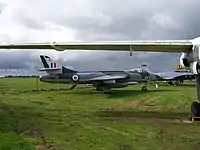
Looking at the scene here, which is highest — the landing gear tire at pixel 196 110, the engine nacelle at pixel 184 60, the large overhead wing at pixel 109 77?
the engine nacelle at pixel 184 60

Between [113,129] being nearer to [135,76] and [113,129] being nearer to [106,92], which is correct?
[106,92]

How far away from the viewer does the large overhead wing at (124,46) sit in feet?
39.8

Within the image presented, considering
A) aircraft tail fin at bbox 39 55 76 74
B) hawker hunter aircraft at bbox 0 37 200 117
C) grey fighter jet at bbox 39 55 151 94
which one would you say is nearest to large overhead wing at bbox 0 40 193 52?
hawker hunter aircraft at bbox 0 37 200 117

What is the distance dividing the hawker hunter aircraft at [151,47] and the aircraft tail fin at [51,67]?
2666 cm

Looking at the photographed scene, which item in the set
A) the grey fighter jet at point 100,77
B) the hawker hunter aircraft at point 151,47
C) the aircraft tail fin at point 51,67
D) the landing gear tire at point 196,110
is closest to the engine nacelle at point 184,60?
the hawker hunter aircraft at point 151,47

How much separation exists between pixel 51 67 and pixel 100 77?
8.22 metres

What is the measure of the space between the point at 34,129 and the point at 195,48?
5.61 m

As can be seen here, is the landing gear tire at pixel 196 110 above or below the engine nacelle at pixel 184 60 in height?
below

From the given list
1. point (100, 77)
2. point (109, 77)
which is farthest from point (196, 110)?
point (100, 77)

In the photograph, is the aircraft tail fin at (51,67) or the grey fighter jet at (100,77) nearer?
the grey fighter jet at (100,77)

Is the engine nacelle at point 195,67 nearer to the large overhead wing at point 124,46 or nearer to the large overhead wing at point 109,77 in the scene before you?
the large overhead wing at point 124,46

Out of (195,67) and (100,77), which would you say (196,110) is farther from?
(100,77)

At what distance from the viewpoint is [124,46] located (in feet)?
41.9

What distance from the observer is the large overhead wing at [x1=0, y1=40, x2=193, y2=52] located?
12.1 m
